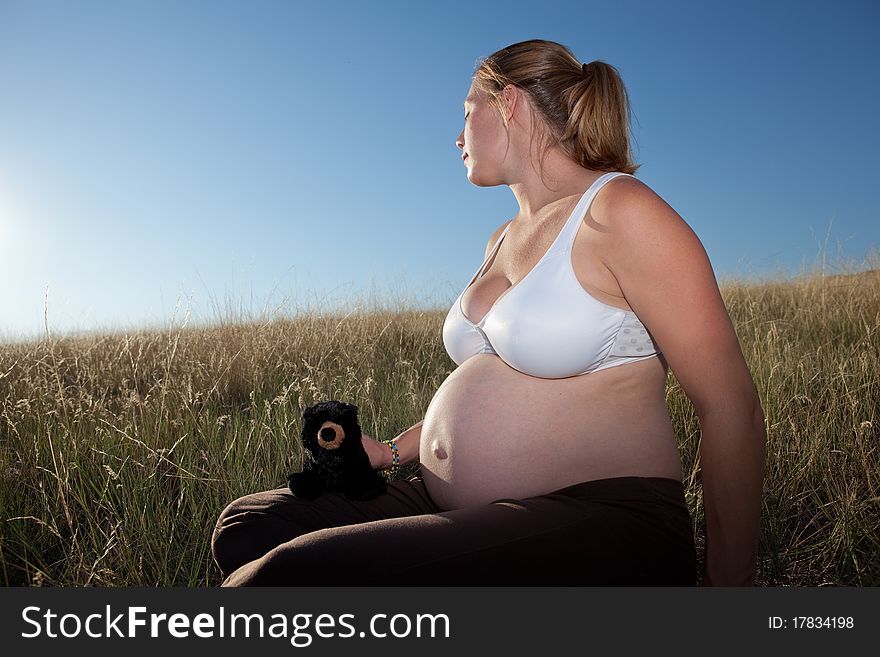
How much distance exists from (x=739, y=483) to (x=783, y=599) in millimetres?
261

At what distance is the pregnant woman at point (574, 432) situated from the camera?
1306 millimetres

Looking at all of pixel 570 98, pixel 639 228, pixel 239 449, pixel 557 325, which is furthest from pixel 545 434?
pixel 239 449

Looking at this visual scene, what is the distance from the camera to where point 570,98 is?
6.57ft

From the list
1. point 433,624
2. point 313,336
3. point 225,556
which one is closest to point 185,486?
point 225,556

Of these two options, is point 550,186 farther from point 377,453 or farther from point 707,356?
point 377,453

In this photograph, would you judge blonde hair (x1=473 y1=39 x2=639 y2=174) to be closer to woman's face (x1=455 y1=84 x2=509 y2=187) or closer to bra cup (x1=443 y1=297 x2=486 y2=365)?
woman's face (x1=455 y1=84 x2=509 y2=187)

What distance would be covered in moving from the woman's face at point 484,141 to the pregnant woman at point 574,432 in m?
0.20

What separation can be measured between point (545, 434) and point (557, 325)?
0.29 meters

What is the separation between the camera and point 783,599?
1367 millimetres

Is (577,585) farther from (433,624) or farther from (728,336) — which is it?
(728,336)

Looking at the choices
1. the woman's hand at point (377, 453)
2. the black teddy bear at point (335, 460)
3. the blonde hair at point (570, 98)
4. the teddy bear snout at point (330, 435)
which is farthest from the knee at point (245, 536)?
the blonde hair at point (570, 98)

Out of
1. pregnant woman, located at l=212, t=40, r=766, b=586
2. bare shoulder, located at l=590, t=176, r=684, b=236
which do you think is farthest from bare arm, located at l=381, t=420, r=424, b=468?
bare shoulder, located at l=590, t=176, r=684, b=236

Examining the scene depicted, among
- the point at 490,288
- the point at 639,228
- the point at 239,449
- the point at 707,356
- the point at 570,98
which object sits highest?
the point at 570,98

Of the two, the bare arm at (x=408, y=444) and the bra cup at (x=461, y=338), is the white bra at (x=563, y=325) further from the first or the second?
the bare arm at (x=408, y=444)
